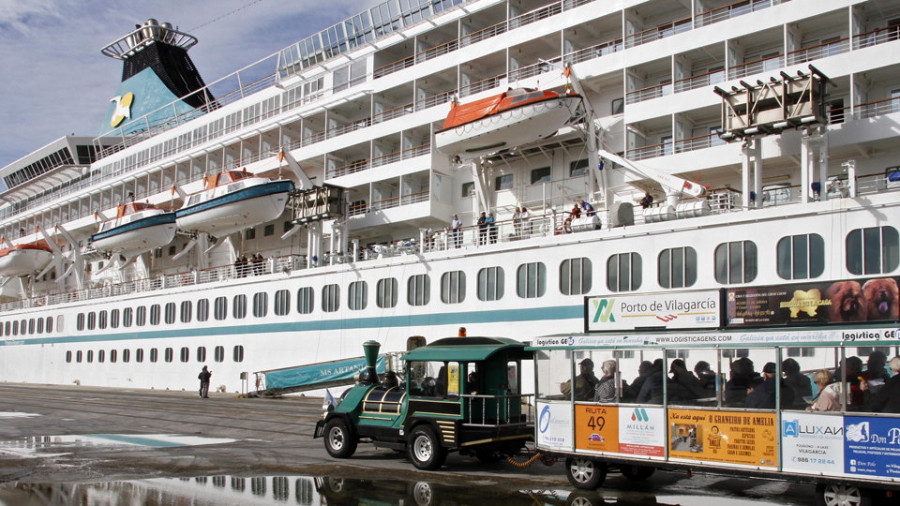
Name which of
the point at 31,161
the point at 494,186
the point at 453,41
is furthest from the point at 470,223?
the point at 31,161

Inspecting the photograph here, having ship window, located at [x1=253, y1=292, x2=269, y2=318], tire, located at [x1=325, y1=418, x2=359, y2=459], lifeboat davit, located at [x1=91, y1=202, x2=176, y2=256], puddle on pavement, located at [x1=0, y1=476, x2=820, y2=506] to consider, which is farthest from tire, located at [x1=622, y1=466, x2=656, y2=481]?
lifeboat davit, located at [x1=91, y1=202, x2=176, y2=256]

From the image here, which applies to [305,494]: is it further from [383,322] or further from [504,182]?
[504,182]

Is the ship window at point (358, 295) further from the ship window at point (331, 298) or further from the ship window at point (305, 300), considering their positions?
the ship window at point (305, 300)

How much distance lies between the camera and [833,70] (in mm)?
19562

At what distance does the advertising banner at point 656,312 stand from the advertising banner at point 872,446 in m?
2.14

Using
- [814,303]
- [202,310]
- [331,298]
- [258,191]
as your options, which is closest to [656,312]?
[814,303]

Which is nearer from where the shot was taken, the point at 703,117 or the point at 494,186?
the point at 703,117

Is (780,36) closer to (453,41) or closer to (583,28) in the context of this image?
(583,28)

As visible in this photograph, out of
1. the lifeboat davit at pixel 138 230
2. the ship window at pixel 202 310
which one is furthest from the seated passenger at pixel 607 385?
the lifeboat davit at pixel 138 230

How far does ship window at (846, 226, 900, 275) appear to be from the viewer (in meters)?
16.2

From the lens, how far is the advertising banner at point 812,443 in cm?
889

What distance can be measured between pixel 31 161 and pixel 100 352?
24.9 metres

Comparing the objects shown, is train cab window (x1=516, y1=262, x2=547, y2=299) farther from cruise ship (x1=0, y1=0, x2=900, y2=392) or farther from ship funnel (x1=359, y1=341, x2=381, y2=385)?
ship funnel (x1=359, y1=341, x2=381, y2=385)

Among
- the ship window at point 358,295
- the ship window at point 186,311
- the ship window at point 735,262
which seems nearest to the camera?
the ship window at point 735,262
